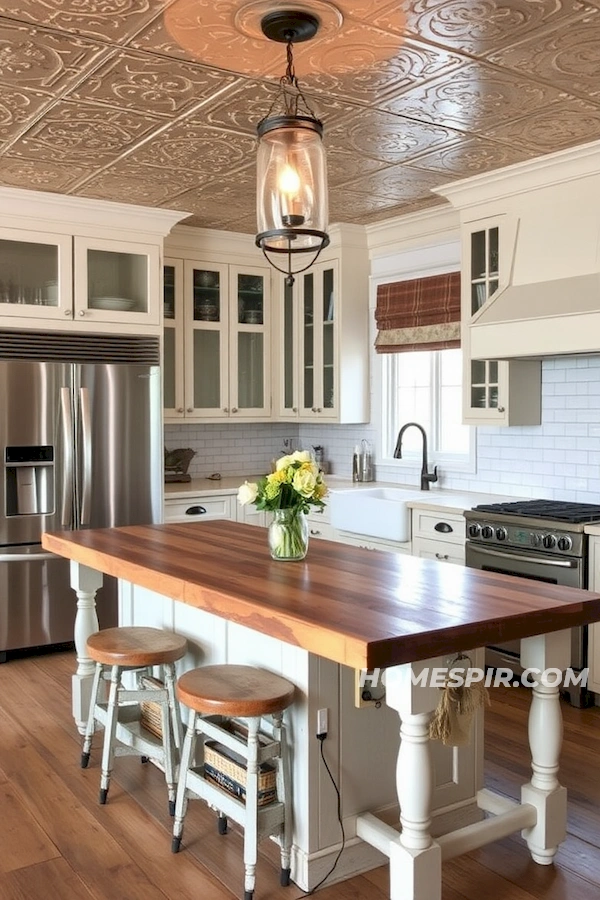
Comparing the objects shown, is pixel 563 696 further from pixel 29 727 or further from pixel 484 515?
pixel 29 727

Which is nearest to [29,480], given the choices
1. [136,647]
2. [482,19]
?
[136,647]

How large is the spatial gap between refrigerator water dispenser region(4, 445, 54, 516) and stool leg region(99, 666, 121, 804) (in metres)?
1.98

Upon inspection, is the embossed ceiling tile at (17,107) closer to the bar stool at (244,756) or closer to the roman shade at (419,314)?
the bar stool at (244,756)

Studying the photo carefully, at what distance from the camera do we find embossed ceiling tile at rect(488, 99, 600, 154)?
345cm

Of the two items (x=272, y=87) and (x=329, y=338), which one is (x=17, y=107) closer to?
(x=272, y=87)

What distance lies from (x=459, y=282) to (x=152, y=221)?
1.91m

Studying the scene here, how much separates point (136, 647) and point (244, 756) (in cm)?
70

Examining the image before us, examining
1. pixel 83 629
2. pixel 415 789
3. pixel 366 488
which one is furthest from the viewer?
pixel 366 488

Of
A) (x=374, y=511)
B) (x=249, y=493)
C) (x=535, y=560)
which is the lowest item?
(x=535, y=560)

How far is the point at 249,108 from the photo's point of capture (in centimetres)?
340

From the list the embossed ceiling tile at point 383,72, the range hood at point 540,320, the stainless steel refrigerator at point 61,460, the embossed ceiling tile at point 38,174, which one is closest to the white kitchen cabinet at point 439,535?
the range hood at point 540,320

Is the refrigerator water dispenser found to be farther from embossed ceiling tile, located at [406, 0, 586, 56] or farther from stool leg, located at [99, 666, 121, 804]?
embossed ceiling tile, located at [406, 0, 586, 56]

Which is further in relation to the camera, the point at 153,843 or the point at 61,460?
the point at 61,460

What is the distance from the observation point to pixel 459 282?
204 inches
